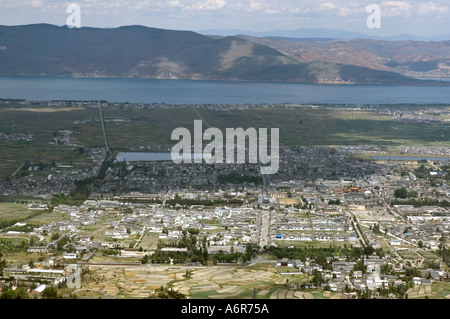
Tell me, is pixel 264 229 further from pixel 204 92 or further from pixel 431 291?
pixel 204 92

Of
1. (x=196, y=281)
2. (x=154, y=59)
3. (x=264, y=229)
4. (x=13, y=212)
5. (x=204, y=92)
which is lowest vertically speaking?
(x=264, y=229)

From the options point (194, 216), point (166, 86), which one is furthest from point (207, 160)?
point (166, 86)

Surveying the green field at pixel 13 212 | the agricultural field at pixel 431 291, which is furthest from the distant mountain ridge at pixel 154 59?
the agricultural field at pixel 431 291

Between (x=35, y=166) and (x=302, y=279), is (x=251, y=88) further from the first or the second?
(x=302, y=279)

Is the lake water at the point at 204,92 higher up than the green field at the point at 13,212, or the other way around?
the lake water at the point at 204,92
